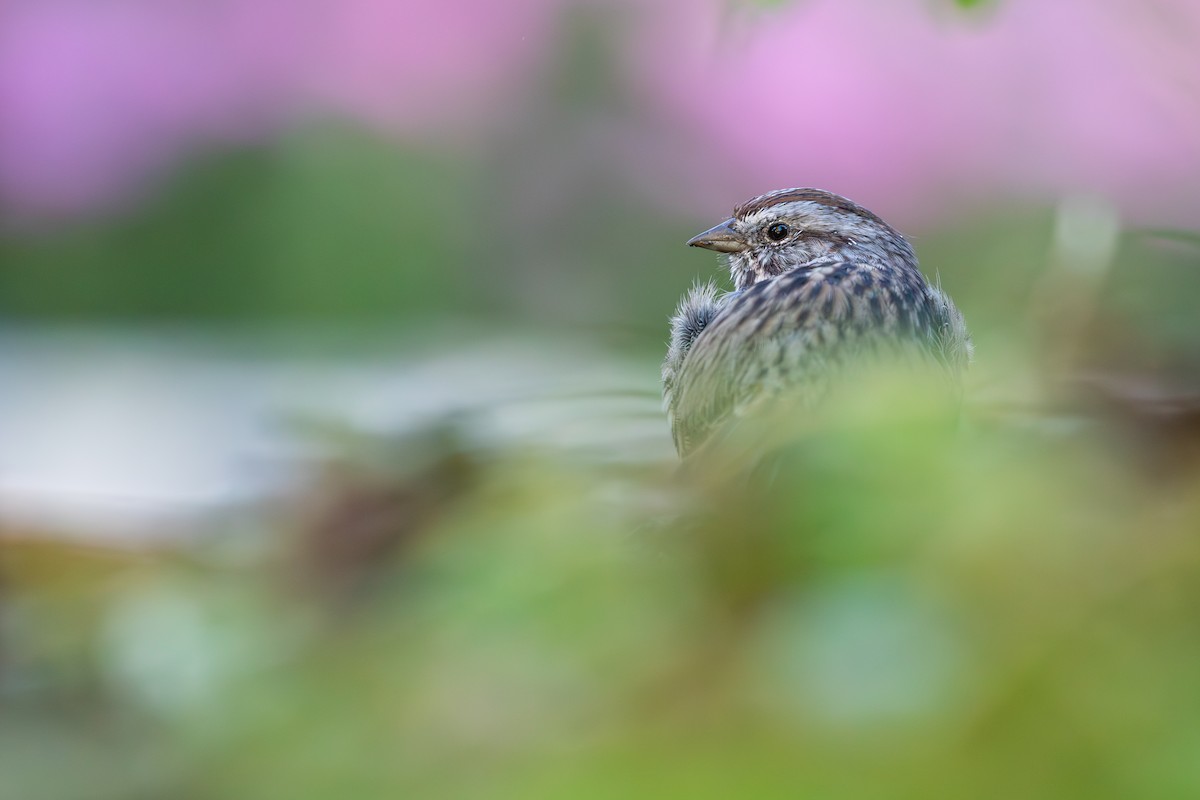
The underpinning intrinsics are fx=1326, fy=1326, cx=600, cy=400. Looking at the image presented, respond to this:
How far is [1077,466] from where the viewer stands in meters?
0.36

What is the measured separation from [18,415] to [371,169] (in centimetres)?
113

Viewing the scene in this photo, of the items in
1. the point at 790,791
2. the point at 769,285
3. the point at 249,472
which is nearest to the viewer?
the point at 790,791

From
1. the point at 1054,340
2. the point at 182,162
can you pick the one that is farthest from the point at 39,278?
the point at 1054,340

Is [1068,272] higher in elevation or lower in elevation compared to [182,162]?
lower

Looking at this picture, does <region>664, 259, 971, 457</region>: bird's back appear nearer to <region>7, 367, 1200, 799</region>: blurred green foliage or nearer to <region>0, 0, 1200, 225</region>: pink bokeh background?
<region>7, 367, 1200, 799</region>: blurred green foliage

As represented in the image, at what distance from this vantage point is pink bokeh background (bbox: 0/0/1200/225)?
2074 mm

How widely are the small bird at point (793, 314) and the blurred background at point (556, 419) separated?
5 centimetres

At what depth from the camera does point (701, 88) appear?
2529 mm

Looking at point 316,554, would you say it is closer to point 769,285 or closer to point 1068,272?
point 769,285

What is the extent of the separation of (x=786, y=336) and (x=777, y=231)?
14.3 inches

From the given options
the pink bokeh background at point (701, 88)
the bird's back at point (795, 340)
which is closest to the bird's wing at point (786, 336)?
the bird's back at point (795, 340)

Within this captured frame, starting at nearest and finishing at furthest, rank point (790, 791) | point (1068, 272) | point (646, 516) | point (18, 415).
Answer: point (790, 791)
point (646, 516)
point (1068, 272)
point (18, 415)

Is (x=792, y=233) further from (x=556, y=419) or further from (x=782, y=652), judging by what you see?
(x=782, y=652)

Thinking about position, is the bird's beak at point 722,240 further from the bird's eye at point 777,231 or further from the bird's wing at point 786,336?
the bird's wing at point 786,336
